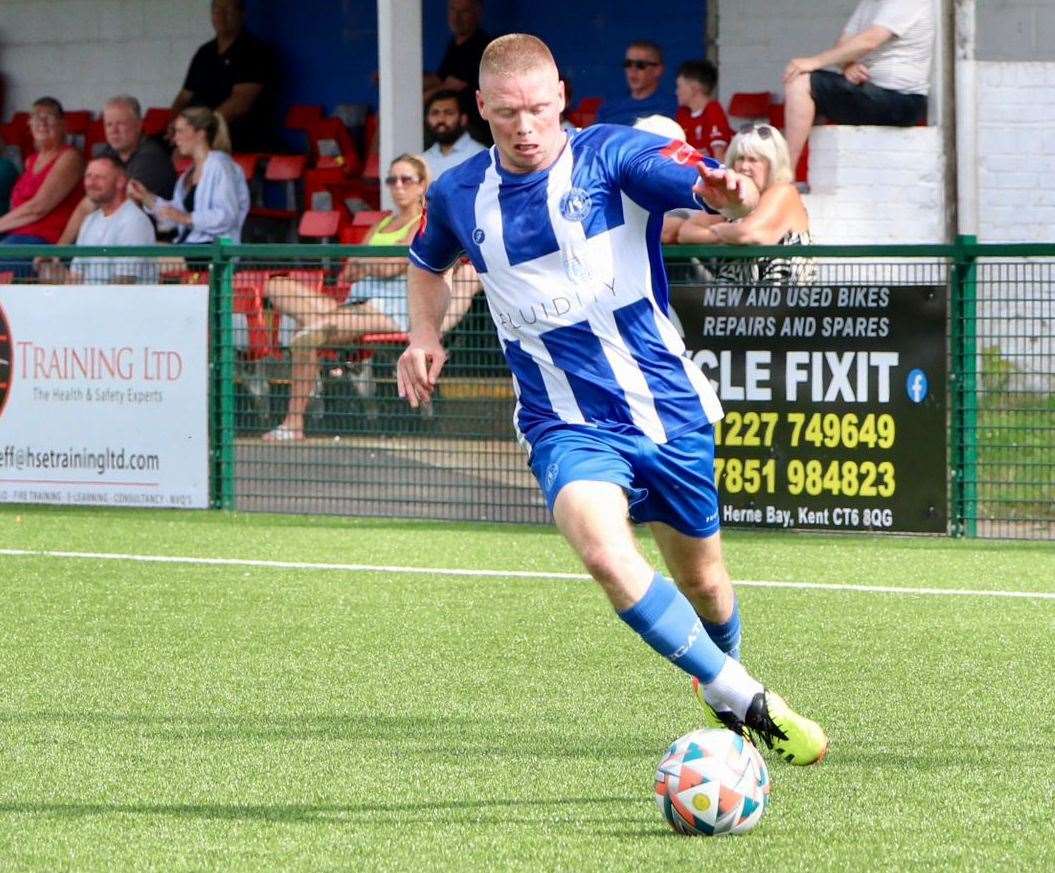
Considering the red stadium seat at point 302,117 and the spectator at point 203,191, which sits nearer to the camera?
the spectator at point 203,191

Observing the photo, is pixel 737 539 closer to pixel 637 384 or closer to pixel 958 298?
pixel 958 298

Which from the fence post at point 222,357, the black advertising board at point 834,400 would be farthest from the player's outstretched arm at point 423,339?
the fence post at point 222,357

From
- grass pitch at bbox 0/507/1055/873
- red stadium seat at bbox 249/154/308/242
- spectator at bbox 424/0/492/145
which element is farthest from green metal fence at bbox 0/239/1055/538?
red stadium seat at bbox 249/154/308/242

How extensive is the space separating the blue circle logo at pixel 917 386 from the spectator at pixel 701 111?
3566mm

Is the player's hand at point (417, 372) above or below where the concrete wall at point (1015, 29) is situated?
below

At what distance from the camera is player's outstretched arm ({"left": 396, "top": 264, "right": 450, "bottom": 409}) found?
5.53 m

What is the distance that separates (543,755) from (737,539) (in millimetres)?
5105

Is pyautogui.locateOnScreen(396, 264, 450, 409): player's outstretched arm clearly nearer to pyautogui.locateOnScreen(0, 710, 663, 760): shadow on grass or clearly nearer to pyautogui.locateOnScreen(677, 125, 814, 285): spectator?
pyautogui.locateOnScreen(0, 710, 663, 760): shadow on grass

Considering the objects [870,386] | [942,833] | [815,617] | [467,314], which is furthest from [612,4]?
[942,833]

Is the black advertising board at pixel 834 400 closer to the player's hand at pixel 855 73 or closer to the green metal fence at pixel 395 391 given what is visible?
the green metal fence at pixel 395 391

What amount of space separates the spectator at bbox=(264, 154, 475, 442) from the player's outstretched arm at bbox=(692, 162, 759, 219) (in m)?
6.44

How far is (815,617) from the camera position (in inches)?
328

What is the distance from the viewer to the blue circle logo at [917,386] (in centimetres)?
1055

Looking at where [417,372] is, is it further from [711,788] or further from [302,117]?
[302,117]
